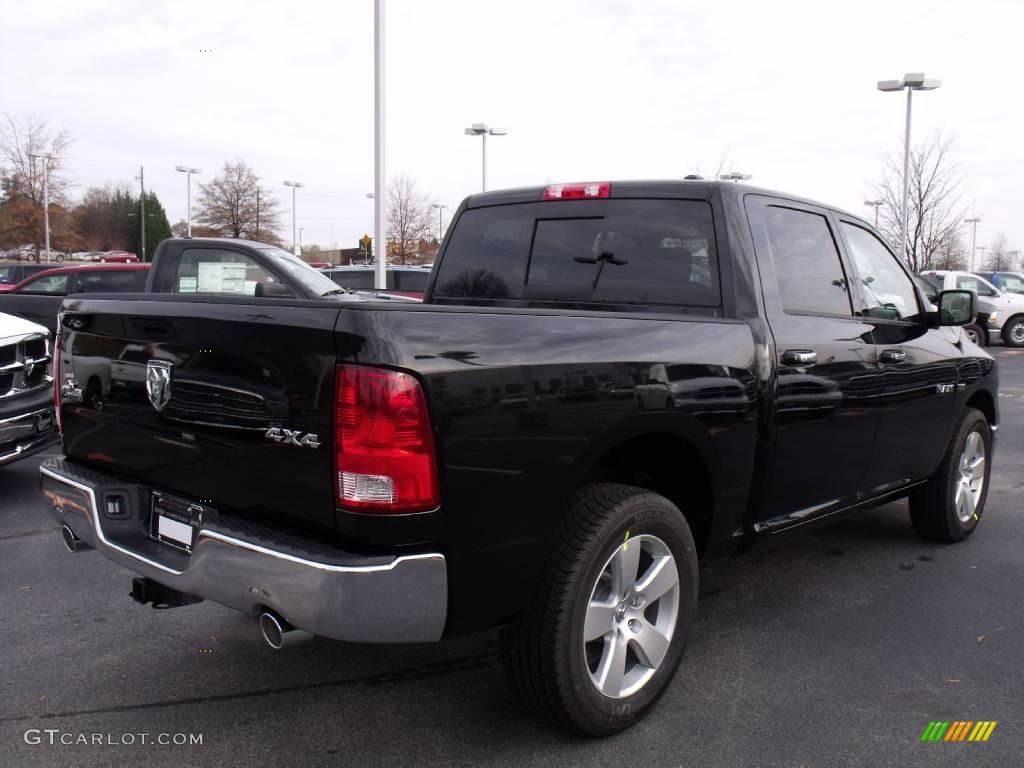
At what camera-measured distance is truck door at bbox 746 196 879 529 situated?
3641 millimetres

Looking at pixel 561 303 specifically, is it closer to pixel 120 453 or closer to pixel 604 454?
pixel 604 454

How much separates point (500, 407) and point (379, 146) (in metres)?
12.4

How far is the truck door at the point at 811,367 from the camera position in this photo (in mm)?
3641

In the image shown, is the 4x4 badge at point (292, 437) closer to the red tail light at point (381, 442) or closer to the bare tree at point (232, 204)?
the red tail light at point (381, 442)

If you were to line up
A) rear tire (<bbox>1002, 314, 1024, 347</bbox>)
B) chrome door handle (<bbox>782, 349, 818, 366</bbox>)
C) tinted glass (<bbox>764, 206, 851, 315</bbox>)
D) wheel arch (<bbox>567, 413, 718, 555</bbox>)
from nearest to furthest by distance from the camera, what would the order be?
wheel arch (<bbox>567, 413, 718, 555</bbox>) < chrome door handle (<bbox>782, 349, 818, 366</bbox>) < tinted glass (<bbox>764, 206, 851, 315</bbox>) < rear tire (<bbox>1002, 314, 1024, 347</bbox>)

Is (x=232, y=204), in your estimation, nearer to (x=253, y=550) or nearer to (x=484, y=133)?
(x=484, y=133)

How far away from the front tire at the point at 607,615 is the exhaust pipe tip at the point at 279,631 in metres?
0.64

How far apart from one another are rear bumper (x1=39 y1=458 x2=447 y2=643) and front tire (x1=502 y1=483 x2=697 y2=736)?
15.6 inches

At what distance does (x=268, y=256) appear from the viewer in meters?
9.17

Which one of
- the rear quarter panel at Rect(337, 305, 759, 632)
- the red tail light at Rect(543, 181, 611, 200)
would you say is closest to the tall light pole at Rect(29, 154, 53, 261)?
the red tail light at Rect(543, 181, 611, 200)

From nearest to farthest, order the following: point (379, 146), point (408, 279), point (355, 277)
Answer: point (379, 146)
point (408, 279)
point (355, 277)

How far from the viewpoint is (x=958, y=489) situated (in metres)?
5.17
